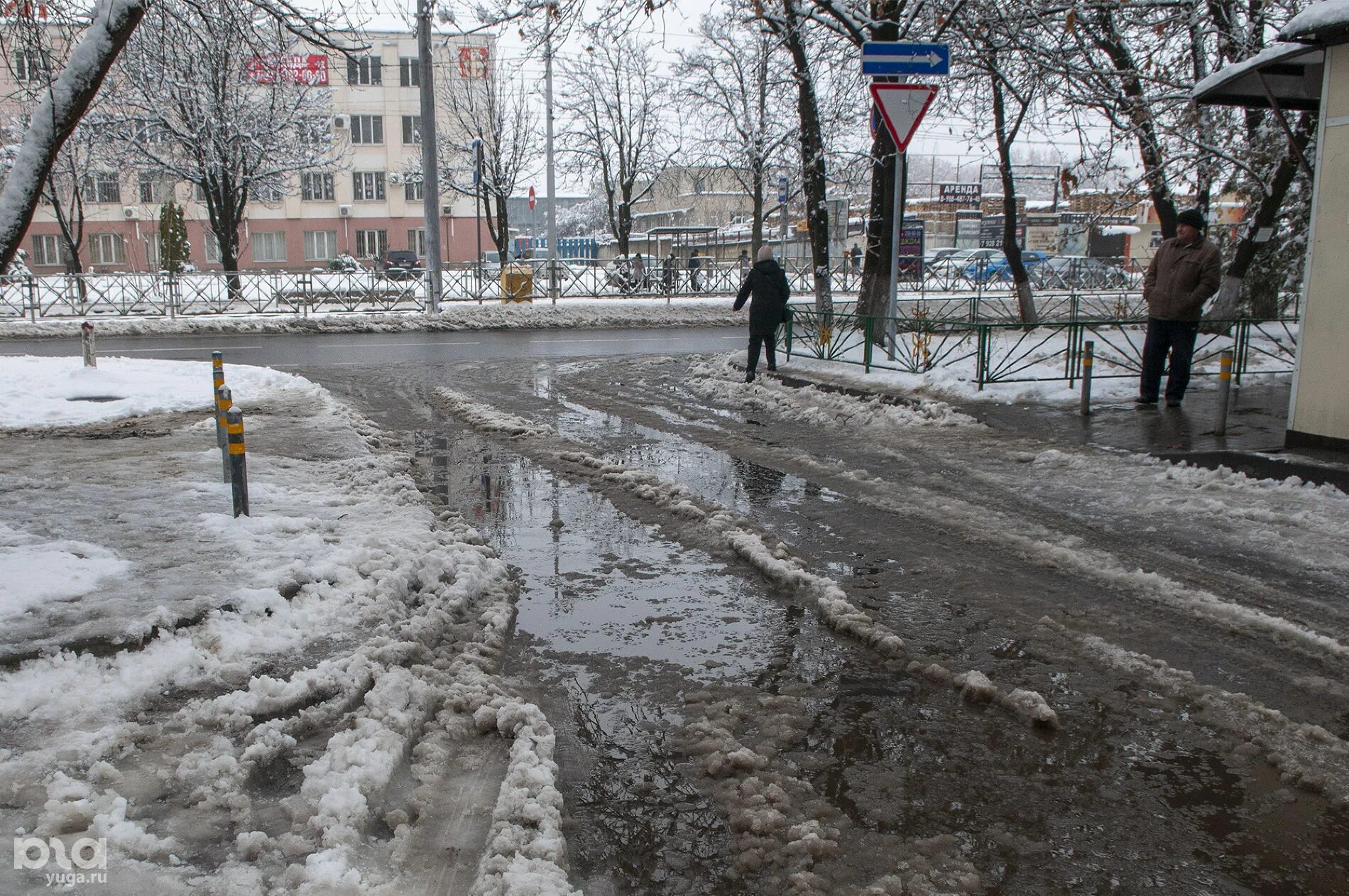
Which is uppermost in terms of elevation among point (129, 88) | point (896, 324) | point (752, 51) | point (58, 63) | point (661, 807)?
point (752, 51)

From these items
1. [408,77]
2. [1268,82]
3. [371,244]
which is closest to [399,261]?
A: [371,244]

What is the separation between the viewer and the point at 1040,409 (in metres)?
10.9

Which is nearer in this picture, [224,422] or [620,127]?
[224,422]

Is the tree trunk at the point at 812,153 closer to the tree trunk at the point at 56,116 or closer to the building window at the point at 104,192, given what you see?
the tree trunk at the point at 56,116

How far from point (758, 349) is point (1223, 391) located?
19.7 ft

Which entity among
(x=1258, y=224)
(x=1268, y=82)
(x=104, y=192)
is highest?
(x=104, y=192)

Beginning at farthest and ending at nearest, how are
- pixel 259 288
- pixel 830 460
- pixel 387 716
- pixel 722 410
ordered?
pixel 259 288 → pixel 722 410 → pixel 830 460 → pixel 387 716

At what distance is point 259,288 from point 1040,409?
936 inches

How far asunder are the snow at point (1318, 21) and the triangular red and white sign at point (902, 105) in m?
4.32

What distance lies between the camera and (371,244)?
6306 centimetres

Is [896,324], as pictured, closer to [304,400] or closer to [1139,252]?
[304,400]

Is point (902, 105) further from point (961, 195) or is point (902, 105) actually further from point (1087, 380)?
point (961, 195)

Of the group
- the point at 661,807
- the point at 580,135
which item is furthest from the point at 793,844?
the point at 580,135

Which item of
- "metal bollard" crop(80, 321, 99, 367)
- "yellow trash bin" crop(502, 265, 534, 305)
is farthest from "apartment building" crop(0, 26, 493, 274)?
"metal bollard" crop(80, 321, 99, 367)
